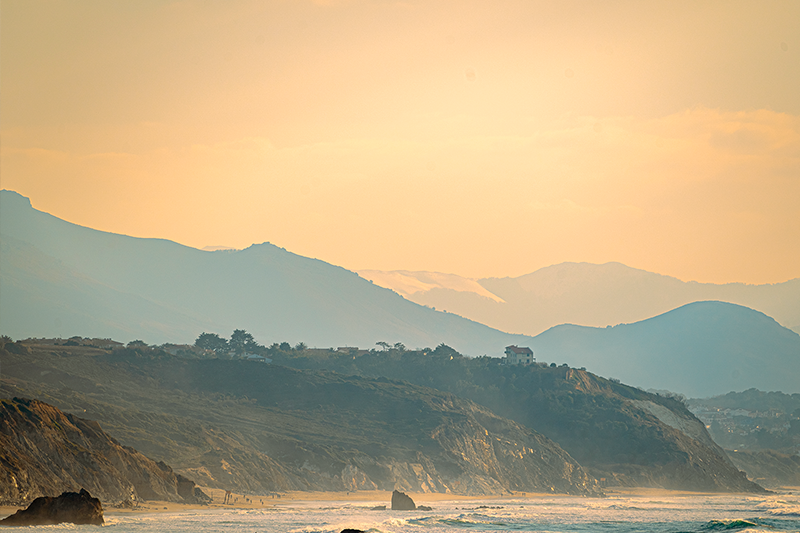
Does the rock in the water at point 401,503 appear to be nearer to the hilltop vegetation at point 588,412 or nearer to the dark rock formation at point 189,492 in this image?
the dark rock formation at point 189,492

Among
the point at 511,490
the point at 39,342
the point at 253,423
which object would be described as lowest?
the point at 511,490

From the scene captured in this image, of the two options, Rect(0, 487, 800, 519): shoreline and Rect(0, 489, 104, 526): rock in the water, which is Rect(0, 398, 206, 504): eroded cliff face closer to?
Rect(0, 487, 800, 519): shoreline

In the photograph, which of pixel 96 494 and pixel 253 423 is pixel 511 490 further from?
pixel 96 494

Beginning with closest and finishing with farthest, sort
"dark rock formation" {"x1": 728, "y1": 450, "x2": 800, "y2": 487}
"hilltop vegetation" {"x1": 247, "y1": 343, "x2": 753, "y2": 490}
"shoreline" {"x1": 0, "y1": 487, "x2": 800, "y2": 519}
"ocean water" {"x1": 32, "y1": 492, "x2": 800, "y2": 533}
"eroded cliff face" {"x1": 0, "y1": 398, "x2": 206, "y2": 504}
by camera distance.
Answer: "eroded cliff face" {"x1": 0, "y1": 398, "x2": 206, "y2": 504}, "ocean water" {"x1": 32, "y1": 492, "x2": 800, "y2": 533}, "shoreline" {"x1": 0, "y1": 487, "x2": 800, "y2": 519}, "hilltop vegetation" {"x1": 247, "y1": 343, "x2": 753, "y2": 490}, "dark rock formation" {"x1": 728, "y1": 450, "x2": 800, "y2": 487}

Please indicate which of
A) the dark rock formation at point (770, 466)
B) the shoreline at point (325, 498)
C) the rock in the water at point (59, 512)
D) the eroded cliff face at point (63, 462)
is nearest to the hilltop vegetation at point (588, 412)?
the shoreline at point (325, 498)

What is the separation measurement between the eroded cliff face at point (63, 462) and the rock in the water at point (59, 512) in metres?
6.86

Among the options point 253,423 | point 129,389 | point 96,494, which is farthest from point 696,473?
point 96,494

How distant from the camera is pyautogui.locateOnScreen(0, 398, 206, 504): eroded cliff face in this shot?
57.5 metres

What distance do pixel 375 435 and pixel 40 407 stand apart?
234 feet

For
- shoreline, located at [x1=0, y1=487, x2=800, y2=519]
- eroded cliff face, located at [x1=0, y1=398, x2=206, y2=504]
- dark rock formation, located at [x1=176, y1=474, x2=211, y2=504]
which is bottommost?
shoreline, located at [x1=0, y1=487, x2=800, y2=519]

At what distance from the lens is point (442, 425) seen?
438 feet

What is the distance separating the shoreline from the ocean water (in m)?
2.05

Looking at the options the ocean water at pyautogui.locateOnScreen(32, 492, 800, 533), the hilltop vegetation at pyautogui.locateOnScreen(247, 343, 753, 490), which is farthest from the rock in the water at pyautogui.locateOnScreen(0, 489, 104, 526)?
the hilltop vegetation at pyautogui.locateOnScreen(247, 343, 753, 490)

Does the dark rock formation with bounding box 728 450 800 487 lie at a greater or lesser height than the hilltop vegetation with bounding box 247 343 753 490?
lesser
